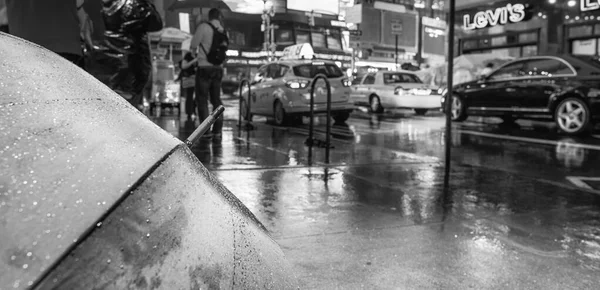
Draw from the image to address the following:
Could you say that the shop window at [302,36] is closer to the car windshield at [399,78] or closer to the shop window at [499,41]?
the car windshield at [399,78]

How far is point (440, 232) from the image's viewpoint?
348cm

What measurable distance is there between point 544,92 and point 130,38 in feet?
28.1

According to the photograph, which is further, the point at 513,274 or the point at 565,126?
the point at 565,126

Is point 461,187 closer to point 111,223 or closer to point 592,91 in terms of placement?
point 111,223

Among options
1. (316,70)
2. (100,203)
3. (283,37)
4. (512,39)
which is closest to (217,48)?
(316,70)

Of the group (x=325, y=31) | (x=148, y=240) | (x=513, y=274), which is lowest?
(x=513, y=274)

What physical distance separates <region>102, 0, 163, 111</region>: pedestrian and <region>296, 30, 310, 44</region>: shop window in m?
16.6

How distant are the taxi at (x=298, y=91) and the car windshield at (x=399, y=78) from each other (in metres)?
4.78

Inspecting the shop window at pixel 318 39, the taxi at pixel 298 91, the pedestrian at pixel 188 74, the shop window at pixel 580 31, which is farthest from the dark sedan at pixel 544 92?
the shop window at pixel 318 39

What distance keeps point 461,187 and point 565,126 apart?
642 centimetres

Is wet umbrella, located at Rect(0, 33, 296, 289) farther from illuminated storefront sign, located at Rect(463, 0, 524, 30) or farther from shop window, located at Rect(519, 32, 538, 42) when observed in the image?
shop window, located at Rect(519, 32, 538, 42)

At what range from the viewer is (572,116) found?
10.1 meters

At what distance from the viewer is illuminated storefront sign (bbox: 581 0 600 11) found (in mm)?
18484

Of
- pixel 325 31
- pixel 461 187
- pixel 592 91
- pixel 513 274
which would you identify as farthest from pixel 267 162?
pixel 325 31
